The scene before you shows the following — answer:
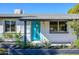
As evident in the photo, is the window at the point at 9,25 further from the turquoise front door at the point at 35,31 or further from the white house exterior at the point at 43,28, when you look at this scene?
the turquoise front door at the point at 35,31

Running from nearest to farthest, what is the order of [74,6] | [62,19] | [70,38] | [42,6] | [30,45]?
[30,45] → [62,19] → [70,38] → [42,6] → [74,6]

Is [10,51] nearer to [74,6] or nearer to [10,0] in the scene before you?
[10,0]

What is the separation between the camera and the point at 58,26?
23906 mm

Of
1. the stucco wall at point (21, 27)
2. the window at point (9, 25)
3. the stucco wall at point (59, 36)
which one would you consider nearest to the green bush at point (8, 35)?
the window at point (9, 25)

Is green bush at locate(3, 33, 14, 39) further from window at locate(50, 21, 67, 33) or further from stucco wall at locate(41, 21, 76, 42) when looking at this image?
window at locate(50, 21, 67, 33)

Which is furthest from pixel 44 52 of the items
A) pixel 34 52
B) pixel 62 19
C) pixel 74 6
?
pixel 74 6

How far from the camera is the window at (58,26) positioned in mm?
23844

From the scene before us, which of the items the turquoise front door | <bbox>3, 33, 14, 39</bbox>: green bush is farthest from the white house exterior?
<bbox>3, 33, 14, 39</bbox>: green bush

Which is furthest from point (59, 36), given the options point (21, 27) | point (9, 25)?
point (9, 25)

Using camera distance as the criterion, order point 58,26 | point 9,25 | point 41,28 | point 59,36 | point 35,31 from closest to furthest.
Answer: point 59,36 → point 58,26 → point 41,28 → point 35,31 → point 9,25

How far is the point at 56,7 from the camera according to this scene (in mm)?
34281

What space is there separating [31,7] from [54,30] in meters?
10.5

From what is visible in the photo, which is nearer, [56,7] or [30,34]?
[30,34]

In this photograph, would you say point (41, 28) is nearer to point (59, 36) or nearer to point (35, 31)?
point (35, 31)
